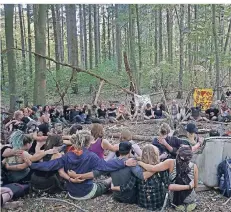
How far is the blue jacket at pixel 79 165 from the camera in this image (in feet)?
15.8

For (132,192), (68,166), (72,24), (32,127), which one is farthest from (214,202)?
(72,24)

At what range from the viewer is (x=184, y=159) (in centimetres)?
452

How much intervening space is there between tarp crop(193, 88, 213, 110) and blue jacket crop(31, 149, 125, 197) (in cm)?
940

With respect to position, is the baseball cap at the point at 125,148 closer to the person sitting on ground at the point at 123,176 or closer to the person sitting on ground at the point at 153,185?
the person sitting on ground at the point at 123,176

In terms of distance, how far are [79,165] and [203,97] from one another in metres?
9.67

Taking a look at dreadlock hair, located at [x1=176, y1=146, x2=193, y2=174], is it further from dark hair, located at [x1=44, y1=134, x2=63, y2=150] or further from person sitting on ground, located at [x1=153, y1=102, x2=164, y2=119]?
person sitting on ground, located at [x1=153, y1=102, x2=164, y2=119]

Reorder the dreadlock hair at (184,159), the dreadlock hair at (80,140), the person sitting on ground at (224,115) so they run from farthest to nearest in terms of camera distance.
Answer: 1. the person sitting on ground at (224,115)
2. the dreadlock hair at (80,140)
3. the dreadlock hair at (184,159)

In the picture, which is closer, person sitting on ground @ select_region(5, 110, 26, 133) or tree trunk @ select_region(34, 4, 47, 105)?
person sitting on ground @ select_region(5, 110, 26, 133)

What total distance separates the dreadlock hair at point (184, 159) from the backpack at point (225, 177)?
2.32 feet

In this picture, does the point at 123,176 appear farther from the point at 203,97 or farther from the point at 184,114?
the point at 203,97

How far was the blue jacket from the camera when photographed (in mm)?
4809

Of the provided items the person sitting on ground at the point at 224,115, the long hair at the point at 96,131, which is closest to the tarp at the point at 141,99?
the person sitting on ground at the point at 224,115

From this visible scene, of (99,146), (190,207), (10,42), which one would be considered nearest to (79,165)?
(99,146)

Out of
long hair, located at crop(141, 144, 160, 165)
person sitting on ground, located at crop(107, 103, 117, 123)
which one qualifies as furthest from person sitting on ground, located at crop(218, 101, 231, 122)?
long hair, located at crop(141, 144, 160, 165)
